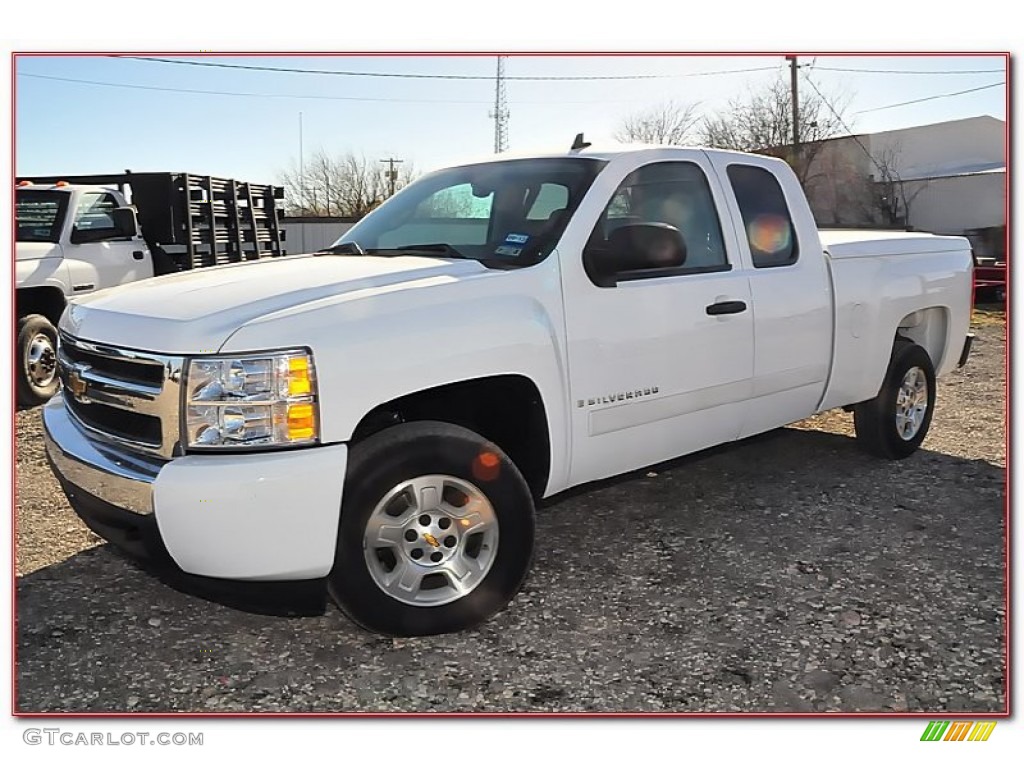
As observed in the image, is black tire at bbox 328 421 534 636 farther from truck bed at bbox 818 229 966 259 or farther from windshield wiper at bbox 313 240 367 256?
truck bed at bbox 818 229 966 259

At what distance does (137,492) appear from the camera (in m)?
2.94

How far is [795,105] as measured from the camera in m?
Result: 4.89

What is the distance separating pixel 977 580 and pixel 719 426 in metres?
1.26

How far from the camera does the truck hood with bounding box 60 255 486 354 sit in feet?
9.68

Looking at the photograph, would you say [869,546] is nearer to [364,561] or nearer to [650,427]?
[650,427]

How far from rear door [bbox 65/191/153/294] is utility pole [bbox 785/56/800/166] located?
18.9 feet

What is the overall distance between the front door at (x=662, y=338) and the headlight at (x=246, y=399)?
1161 mm

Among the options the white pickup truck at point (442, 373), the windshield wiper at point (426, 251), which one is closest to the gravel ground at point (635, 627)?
the white pickup truck at point (442, 373)

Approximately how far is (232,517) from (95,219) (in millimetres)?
6574

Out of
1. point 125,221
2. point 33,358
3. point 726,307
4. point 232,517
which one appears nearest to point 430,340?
point 232,517

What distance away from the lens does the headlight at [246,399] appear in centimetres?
287

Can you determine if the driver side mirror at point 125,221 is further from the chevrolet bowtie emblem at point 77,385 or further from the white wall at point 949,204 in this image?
the white wall at point 949,204

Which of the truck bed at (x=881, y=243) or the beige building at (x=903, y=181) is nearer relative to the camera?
the truck bed at (x=881, y=243)

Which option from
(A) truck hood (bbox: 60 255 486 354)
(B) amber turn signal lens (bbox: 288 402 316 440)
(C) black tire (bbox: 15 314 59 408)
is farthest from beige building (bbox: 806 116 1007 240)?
(C) black tire (bbox: 15 314 59 408)
